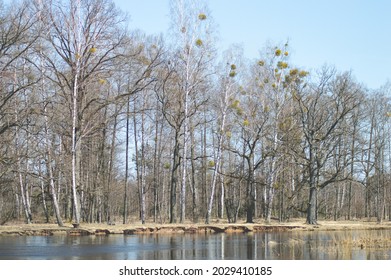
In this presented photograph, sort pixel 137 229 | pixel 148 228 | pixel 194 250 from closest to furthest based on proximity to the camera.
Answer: pixel 194 250 → pixel 137 229 → pixel 148 228

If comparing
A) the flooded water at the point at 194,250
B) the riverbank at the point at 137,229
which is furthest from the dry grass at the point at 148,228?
the flooded water at the point at 194,250

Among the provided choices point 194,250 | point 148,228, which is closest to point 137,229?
point 148,228

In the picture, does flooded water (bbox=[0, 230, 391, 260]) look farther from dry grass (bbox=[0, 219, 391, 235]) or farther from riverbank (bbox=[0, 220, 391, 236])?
dry grass (bbox=[0, 219, 391, 235])

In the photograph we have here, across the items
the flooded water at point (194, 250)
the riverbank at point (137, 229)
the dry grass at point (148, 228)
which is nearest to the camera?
the flooded water at point (194, 250)

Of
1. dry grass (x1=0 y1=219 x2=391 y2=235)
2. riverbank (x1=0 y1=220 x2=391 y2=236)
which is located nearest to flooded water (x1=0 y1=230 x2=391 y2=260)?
riverbank (x1=0 y1=220 x2=391 y2=236)

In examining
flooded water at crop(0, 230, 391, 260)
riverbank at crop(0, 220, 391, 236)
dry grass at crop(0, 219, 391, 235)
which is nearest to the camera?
flooded water at crop(0, 230, 391, 260)

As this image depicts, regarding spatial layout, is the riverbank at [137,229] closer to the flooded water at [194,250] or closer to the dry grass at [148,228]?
the dry grass at [148,228]

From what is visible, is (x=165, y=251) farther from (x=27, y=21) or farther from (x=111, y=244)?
(x=27, y=21)

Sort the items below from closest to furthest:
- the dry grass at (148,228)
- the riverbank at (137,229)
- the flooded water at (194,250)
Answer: the flooded water at (194,250) → the riverbank at (137,229) → the dry grass at (148,228)

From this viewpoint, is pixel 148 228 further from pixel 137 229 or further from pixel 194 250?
pixel 194 250

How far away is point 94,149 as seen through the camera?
146 ft

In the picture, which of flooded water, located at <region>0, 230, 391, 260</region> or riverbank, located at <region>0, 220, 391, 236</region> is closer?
Answer: flooded water, located at <region>0, 230, 391, 260</region>

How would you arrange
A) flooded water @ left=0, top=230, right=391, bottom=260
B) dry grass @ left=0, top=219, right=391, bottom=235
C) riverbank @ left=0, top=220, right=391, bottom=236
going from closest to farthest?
flooded water @ left=0, top=230, right=391, bottom=260 → riverbank @ left=0, top=220, right=391, bottom=236 → dry grass @ left=0, top=219, right=391, bottom=235

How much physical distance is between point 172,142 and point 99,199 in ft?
42.7
